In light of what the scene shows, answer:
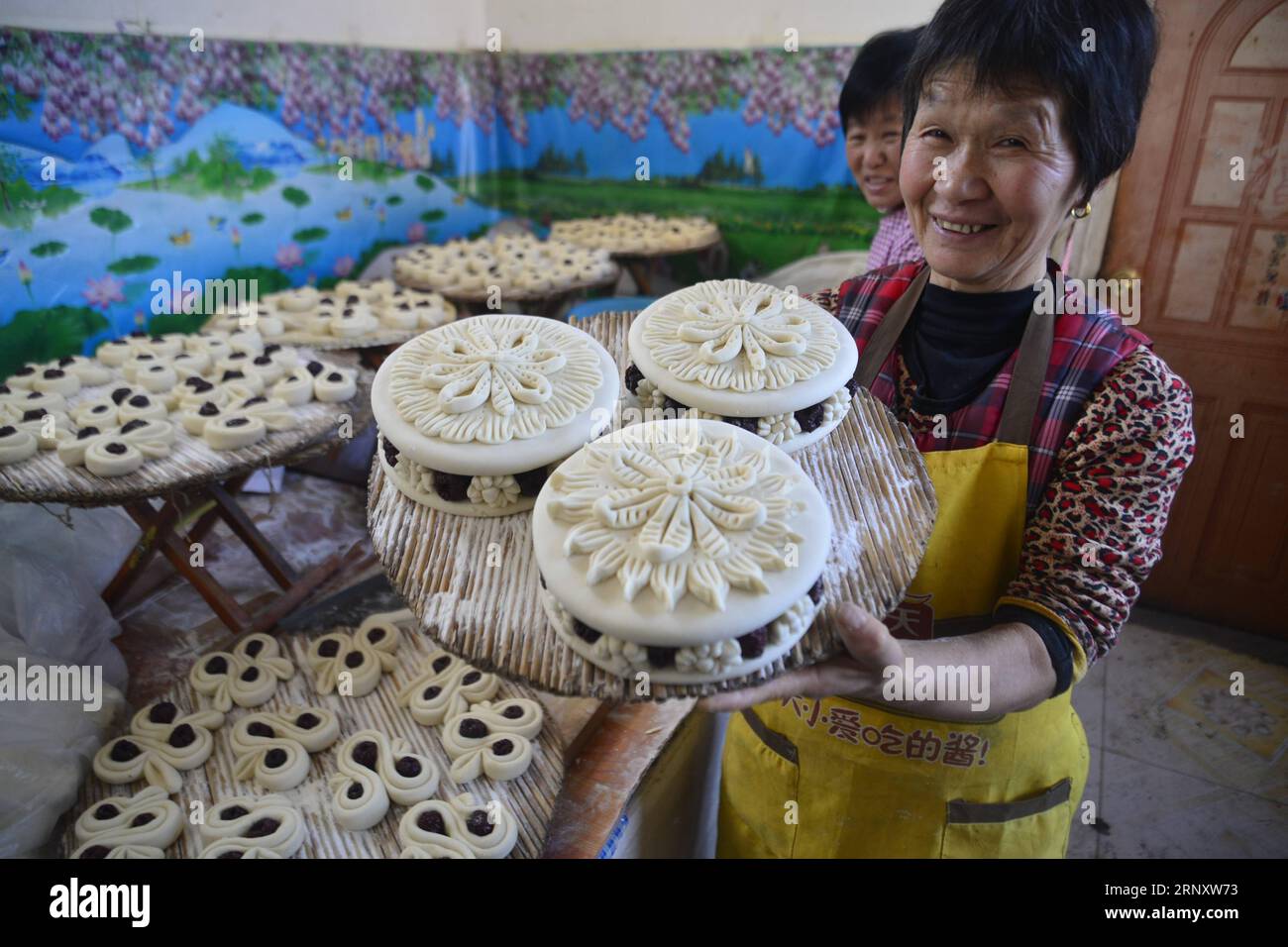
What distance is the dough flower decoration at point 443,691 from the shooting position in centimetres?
251

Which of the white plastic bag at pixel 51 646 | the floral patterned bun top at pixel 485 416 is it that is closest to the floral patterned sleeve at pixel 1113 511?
the floral patterned bun top at pixel 485 416

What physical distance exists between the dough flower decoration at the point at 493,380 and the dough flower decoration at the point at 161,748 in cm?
155

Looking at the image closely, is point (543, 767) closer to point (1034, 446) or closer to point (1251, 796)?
point (1034, 446)

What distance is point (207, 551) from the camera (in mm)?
4230

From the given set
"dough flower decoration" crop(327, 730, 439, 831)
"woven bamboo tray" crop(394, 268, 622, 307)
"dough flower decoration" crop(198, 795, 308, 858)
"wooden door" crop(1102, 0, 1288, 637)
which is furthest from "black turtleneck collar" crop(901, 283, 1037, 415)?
"woven bamboo tray" crop(394, 268, 622, 307)

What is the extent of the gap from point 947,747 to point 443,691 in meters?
1.64

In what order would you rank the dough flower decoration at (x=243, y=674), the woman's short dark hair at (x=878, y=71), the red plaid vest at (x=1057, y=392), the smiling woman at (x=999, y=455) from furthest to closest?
the woman's short dark hair at (x=878, y=71), the dough flower decoration at (x=243, y=674), the red plaid vest at (x=1057, y=392), the smiling woman at (x=999, y=455)

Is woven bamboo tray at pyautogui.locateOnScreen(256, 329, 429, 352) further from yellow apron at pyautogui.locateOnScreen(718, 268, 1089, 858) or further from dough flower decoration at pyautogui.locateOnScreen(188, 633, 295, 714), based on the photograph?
yellow apron at pyautogui.locateOnScreen(718, 268, 1089, 858)

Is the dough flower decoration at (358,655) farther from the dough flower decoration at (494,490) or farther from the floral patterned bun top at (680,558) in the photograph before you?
the floral patterned bun top at (680,558)

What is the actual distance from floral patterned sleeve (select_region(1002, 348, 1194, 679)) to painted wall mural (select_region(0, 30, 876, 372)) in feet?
13.8

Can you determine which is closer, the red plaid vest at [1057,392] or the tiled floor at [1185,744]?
the red plaid vest at [1057,392]

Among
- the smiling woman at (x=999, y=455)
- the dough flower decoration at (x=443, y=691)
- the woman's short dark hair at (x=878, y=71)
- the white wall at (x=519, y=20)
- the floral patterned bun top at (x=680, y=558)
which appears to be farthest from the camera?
the white wall at (x=519, y=20)

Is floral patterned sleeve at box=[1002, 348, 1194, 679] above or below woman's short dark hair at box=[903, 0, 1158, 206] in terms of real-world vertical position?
below

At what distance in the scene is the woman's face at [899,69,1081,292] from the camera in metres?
1.46
